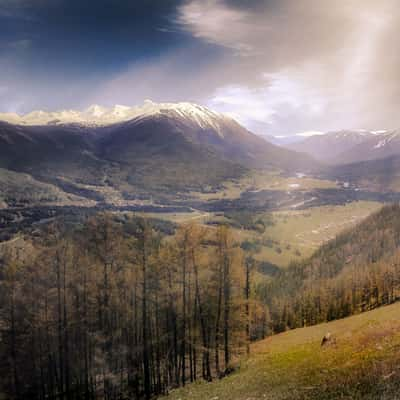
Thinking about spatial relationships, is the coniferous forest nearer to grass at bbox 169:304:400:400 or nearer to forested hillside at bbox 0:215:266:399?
forested hillside at bbox 0:215:266:399

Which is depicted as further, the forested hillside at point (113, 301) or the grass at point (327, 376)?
the forested hillside at point (113, 301)

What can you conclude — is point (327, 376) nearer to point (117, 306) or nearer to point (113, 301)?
point (113, 301)

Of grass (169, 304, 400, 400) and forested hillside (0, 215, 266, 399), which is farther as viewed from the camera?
forested hillside (0, 215, 266, 399)

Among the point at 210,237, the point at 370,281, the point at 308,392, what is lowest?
the point at 370,281

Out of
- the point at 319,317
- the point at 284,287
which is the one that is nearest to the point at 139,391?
the point at 319,317

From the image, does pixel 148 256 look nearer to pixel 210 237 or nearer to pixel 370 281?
pixel 210 237

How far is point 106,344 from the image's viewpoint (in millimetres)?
47312

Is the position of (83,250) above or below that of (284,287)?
above

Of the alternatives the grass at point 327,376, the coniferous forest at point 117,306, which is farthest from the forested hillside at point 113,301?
the grass at point 327,376

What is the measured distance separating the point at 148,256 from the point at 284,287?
156850mm

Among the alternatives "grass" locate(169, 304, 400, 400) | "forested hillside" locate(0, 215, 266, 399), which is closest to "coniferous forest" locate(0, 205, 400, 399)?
"forested hillside" locate(0, 215, 266, 399)

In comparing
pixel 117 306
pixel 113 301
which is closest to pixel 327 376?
pixel 113 301

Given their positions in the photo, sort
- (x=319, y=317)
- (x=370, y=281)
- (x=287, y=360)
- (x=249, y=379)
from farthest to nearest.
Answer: (x=370, y=281)
(x=319, y=317)
(x=287, y=360)
(x=249, y=379)

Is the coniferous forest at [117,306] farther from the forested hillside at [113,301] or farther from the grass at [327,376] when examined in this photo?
the grass at [327,376]
